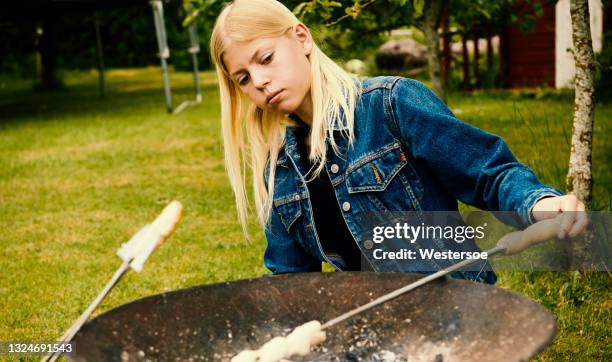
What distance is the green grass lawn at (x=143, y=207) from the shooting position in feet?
11.0

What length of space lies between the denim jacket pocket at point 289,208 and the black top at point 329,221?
0.04 metres

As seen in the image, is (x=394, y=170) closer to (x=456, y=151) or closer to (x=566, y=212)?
(x=456, y=151)

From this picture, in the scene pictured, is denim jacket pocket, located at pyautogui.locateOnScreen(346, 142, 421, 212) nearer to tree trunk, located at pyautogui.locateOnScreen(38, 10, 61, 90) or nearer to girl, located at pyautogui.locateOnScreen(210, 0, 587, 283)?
girl, located at pyautogui.locateOnScreen(210, 0, 587, 283)

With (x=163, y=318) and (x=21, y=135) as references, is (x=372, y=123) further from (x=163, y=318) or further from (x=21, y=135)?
(x=21, y=135)

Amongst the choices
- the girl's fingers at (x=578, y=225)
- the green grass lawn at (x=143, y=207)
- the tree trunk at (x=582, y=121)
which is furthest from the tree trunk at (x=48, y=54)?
the girl's fingers at (x=578, y=225)

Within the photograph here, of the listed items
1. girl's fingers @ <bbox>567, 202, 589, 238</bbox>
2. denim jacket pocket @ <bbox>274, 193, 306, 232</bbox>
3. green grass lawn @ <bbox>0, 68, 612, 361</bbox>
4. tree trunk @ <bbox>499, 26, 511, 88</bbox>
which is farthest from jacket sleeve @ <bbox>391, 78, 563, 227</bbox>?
tree trunk @ <bbox>499, 26, 511, 88</bbox>

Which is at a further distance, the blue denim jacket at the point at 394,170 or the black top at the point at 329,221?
the black top at the point at 329,221

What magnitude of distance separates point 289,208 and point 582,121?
64.1 inches

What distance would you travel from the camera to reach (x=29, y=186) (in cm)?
655

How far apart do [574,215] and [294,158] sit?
89 centimetres

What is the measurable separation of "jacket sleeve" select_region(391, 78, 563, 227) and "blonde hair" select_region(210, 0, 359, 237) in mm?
156

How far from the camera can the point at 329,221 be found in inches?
87.5

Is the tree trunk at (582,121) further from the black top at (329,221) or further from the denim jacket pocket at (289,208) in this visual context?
the denim jacket pocket at (289,208)

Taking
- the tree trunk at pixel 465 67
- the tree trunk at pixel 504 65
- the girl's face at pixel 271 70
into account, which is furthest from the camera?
the tree trunk at pixel 504 65
